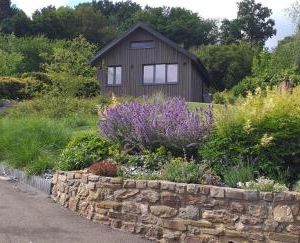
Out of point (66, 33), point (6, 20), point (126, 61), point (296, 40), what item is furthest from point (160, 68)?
point (6, 20)

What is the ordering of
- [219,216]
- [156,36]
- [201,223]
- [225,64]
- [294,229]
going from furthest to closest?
[225,64] < [156,36] < [201,223] < [219,216] < [294,229]

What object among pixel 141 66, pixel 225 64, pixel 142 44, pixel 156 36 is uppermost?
pixel 156 36

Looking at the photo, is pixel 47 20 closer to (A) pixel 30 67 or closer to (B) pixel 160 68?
(A) pixel 30 67

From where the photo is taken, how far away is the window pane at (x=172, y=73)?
119 feet

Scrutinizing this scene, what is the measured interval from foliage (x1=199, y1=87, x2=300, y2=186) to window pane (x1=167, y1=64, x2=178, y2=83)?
27646mm

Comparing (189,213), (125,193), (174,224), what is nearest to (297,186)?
(189,213)

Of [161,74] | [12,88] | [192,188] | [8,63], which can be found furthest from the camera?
[8,63]

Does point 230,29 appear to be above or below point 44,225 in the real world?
above

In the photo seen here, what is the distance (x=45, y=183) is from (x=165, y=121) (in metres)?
2.62

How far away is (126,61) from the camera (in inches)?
1476

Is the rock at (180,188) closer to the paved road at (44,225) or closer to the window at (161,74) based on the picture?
the paved road at (44,225)

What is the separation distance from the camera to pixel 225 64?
181 feet

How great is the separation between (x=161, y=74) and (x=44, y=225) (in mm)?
28967

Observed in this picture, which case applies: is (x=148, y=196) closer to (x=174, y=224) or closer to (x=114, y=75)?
(x=174, y=224)
